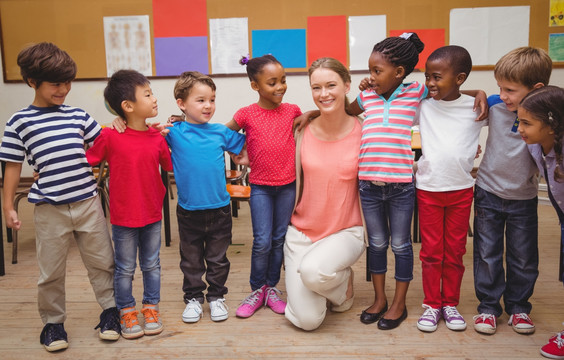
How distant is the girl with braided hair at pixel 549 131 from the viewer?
178 centimetres

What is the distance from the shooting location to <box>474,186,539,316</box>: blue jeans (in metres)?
2.07

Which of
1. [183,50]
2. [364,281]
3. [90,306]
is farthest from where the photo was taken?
[183,50]

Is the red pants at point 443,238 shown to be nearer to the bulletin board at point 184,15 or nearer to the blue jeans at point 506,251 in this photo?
the blue jeans at point 506,251

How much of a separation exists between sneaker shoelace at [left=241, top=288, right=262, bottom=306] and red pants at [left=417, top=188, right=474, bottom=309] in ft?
2.60

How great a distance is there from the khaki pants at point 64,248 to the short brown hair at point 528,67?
70.6 inches

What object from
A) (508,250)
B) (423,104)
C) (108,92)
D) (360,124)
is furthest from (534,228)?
(108,92)

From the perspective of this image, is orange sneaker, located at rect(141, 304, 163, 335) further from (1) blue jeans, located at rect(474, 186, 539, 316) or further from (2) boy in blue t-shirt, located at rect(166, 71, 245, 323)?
(1) blue jeans, located at rect(474, 186, 539, 316)

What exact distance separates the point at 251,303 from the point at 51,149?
1.13 meters

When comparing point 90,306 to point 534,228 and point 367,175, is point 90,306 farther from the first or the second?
point 534,228

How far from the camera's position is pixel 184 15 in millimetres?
5262

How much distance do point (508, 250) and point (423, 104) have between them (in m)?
0.74

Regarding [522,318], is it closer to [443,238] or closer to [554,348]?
[554,348]

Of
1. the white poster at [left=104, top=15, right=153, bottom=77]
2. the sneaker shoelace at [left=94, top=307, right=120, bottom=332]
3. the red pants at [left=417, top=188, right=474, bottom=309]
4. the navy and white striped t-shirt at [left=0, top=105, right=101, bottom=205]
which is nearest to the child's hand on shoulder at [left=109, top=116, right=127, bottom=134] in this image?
the navy and white striped t-shirt at [left=0, top=105, right=101, bottom=205]

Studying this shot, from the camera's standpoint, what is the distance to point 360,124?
232 centimetres
